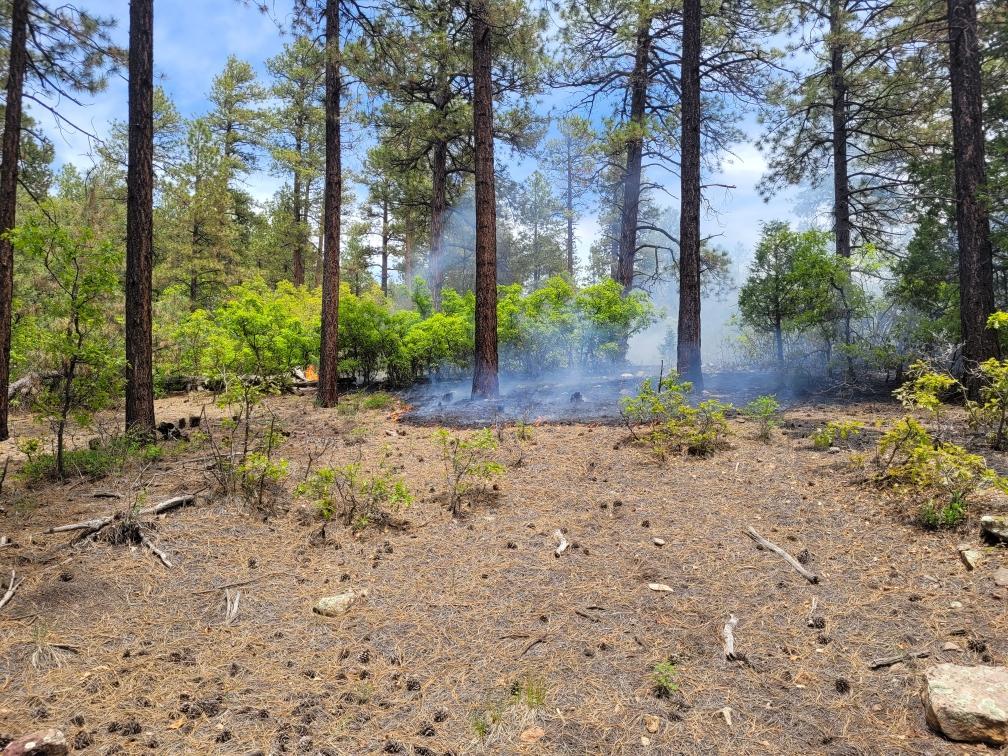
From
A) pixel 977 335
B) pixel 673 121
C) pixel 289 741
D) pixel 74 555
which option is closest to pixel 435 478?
pixel 74 555

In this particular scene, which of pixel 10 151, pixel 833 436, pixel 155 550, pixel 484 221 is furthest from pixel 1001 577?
pixel 10 151

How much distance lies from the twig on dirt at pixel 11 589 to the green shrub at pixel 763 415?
6512 mm

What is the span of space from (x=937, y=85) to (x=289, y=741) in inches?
540

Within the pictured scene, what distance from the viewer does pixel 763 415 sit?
6238 mm

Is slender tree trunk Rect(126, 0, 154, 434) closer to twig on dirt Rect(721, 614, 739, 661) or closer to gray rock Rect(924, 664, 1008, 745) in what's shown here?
twig on dirt Rect(721, 614, 739, 661)

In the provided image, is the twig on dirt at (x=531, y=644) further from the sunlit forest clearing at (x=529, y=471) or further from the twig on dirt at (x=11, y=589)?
the twig on dirt at (x=11, y=589)

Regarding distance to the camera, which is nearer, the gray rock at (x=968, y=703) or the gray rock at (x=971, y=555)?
the gray rock at (x=968, y=703)

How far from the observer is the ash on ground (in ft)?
26.1

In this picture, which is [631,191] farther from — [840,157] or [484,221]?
[484,221]

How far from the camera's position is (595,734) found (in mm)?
2193

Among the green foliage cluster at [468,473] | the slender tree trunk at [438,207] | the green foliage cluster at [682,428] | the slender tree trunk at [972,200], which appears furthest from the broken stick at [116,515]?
the slender tree trunk at [438,207]

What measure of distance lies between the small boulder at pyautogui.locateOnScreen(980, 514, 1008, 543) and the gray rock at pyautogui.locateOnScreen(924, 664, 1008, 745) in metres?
1.50

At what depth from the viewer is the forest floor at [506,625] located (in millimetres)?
2227

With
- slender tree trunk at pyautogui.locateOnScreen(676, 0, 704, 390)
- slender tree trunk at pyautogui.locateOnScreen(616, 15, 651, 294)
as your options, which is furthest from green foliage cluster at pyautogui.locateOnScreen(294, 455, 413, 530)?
slender tree trunk at pyautogui.locateOnScreen(616, 15, 651, 294)
